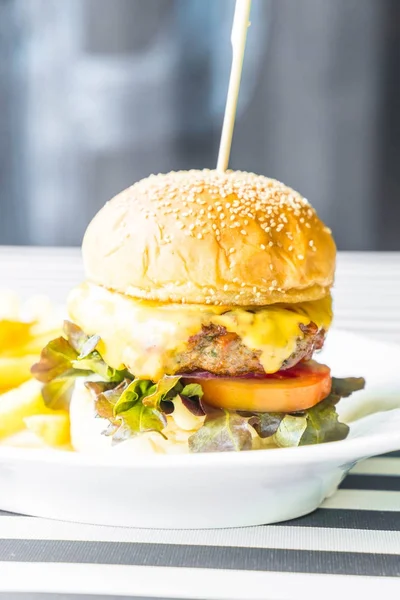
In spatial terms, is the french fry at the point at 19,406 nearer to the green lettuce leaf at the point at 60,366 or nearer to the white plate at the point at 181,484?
the green lettuce leaf at the point at 60,366

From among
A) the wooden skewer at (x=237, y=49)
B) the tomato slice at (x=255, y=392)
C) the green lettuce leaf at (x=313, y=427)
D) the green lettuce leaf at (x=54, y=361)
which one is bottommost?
the green lettuce leaf at (x=54, y=361)

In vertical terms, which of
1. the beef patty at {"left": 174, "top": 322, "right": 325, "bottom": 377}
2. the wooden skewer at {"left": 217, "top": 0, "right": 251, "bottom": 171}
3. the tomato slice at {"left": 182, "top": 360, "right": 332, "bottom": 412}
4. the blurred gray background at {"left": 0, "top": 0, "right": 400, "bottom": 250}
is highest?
the wooden skewer at {"left": 217, "top": 0, "right": 251, "bottom": 171}

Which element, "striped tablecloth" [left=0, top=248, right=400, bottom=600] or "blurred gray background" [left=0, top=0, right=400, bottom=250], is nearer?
"striped tablecloth" [left=0, top=248, right=400, bottom=600]

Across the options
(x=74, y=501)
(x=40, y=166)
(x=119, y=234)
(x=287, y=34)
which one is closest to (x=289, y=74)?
(x=287, y=34)

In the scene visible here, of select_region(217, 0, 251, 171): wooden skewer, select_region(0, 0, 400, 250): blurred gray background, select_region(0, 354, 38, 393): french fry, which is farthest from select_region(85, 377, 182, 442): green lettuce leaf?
select_region(0, 0, 400, 250): blurred gray background

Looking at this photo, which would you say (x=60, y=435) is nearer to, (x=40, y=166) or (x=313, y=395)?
(x=313, y=395)

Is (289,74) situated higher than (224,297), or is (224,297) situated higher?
(224,297)

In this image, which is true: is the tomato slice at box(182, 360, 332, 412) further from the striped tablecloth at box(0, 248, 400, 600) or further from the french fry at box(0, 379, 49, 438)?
the french fry at box(0, 379, 49, 438)

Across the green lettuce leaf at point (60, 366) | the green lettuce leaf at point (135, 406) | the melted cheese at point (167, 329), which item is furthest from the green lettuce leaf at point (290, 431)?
the green lettuce leaf at point (60, 366)
